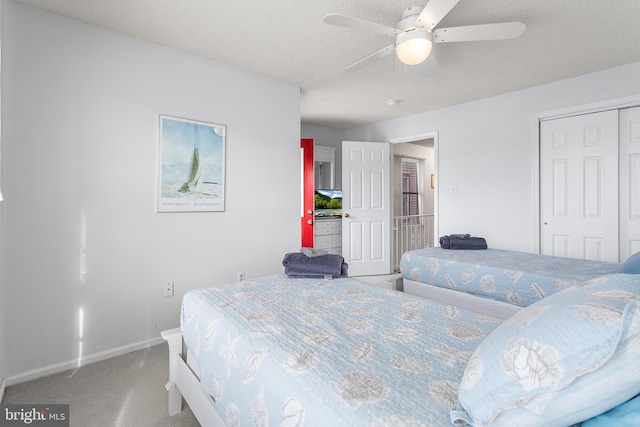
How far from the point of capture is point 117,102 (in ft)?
7.83

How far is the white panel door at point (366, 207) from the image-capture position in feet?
15.3

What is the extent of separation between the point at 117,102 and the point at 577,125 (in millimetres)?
4280

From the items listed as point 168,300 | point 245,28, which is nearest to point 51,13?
point 245,28

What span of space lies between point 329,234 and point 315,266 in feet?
8.99

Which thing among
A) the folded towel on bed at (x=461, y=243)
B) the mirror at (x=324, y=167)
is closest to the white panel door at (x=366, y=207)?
the mirror at (x=324, y=167)

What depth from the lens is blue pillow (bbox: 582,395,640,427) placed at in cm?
60

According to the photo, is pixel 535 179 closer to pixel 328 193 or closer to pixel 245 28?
pixel 328 193

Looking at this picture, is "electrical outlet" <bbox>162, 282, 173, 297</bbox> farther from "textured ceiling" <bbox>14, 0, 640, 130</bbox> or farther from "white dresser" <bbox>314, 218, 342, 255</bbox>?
"white dresser" <bbox>314, 218, 342, 255</bbox>

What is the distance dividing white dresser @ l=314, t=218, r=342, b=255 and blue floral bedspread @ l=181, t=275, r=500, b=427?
2966mm

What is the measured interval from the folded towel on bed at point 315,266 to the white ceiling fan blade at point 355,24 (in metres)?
1.45

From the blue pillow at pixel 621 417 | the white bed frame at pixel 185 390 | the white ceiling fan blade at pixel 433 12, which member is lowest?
the white bed frame at pixel 185 390

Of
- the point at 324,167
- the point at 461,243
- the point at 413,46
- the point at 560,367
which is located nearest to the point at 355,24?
the point at 413,46

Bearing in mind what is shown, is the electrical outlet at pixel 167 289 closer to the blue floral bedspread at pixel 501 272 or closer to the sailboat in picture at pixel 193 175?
the sailboat in picture at pixel 193 175

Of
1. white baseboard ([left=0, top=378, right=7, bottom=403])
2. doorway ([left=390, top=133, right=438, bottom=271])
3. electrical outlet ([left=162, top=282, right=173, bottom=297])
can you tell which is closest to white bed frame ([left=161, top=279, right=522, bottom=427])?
electrical outlet ([left=162, top=282, right=173, bottom=297])
